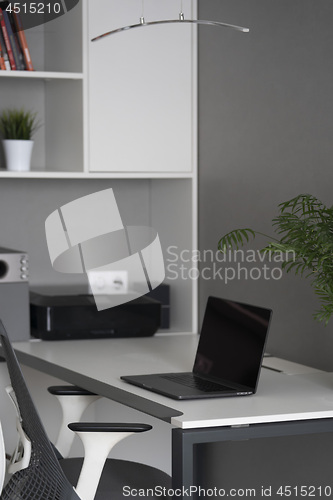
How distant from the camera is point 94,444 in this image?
214cm

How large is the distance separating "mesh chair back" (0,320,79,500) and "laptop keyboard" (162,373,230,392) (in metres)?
0.54

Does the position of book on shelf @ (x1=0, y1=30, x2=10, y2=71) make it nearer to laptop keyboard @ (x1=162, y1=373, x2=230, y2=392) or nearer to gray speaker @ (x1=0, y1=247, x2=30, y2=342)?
gray speaker @ (x1=0, y1=247, x2=30, y2=342)

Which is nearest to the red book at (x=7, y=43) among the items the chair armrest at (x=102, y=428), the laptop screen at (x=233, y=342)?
the laptop screen at (x=233, y=342)

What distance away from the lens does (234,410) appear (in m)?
2.15

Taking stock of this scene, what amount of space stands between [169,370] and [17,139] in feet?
3.93

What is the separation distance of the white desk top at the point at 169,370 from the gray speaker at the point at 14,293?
0.07 meters

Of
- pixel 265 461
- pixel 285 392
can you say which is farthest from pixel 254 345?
pixel 265 461

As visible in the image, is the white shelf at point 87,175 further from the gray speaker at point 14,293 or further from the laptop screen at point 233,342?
the laptop screen at point 233,342

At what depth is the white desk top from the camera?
83.0 inches

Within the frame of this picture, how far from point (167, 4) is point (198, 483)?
1.79m

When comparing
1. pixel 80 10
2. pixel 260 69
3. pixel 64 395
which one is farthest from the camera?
pixel 80 10

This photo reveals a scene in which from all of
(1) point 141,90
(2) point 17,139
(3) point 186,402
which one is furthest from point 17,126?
(3) point 186,402

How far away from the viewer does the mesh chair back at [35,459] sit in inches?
77.1

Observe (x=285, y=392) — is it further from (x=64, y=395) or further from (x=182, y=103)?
(x=182, y=103)
